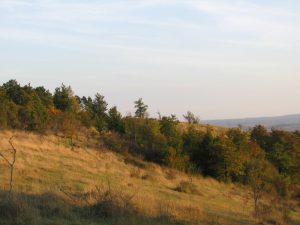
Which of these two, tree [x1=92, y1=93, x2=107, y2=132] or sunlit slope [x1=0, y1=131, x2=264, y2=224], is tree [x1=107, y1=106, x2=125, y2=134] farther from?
sunlit slope [x1=0, y1=131, x2=264, y2=224]

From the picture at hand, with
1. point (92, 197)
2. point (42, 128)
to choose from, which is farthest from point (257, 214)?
point (42, 128)

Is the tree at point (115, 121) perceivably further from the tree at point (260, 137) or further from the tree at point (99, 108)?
the tree at point (260, 137)

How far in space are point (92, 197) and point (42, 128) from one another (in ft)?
90.0

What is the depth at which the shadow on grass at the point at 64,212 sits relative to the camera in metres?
9.60

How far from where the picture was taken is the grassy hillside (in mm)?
11148

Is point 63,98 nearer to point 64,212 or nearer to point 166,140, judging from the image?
point 166,140

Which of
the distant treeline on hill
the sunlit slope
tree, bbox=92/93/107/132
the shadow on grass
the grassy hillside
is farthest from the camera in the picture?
tree, bbox=92/93/107/132

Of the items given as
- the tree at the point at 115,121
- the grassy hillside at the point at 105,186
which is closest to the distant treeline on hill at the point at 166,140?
the tree at the point at 115,121

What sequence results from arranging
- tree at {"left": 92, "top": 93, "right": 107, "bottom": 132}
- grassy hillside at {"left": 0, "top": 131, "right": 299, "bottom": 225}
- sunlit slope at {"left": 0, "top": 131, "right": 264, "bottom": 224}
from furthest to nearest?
tree at {"left": 92, "top": 93, "right": 107, "bottom": 132} < sunlit slope at {"left": 0, "top": 131, "right": 264, "bottom": 224} < grassy hillside at {"left": 0, "top": 131, "right": 299, "bottom": 225}

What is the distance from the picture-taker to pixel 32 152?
87.5 feet

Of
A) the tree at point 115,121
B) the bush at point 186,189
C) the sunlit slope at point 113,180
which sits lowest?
the bush at point 186,189

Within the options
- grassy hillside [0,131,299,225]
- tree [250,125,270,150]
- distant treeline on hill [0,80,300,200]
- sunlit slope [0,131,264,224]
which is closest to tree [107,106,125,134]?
distant treeline on hill [0,80,300,200]

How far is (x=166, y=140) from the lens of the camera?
138 feet

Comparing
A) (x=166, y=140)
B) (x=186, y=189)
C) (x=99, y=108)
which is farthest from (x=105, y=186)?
(x=99, y=108)
